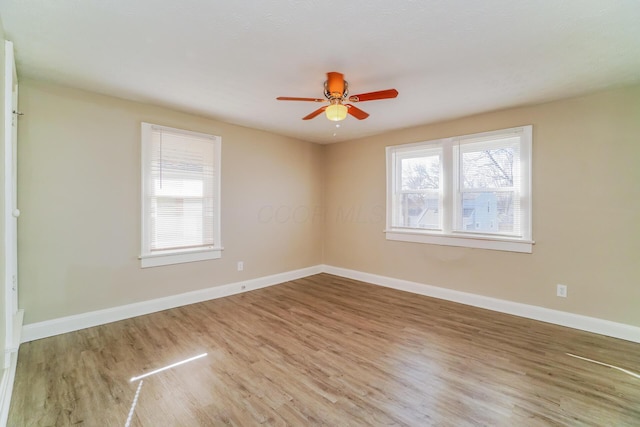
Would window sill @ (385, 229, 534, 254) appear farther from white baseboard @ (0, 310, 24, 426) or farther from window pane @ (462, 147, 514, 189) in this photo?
white baseboard @ (0, 310, 24, 426)

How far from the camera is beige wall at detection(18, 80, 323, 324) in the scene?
276 cm

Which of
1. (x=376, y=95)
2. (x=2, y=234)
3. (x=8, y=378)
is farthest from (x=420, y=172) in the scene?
(x=8, y=378)

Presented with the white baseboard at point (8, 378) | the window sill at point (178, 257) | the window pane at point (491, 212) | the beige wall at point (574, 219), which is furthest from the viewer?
the window pane at point (491, 212)

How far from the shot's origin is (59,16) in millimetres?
1841

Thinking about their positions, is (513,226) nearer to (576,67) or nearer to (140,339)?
(576,67)

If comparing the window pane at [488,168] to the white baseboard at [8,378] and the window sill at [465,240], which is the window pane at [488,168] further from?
the white baseboard at [8,378]

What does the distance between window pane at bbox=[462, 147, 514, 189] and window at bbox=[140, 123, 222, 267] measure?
3379 mm

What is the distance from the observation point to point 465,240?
3889 millimetres

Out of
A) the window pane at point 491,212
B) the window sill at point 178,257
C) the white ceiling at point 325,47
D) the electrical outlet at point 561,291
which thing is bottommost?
the electrical outlet at point 561,291

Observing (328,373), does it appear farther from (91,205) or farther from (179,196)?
(91,205)

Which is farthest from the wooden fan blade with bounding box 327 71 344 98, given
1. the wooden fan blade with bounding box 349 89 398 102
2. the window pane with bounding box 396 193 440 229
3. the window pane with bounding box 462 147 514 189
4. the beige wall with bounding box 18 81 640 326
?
the window pane with bounding box 396 193 440 229

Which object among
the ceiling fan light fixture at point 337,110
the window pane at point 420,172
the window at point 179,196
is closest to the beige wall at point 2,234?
the window at point 179,196

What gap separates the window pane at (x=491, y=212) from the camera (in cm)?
356

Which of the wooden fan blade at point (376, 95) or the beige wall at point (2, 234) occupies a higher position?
the wooden fan blade at point (376, 95)
